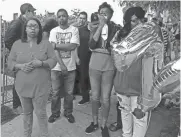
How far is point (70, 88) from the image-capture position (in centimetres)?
351

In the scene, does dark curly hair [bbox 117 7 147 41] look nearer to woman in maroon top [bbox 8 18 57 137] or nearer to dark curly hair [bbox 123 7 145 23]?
dark curly hair [bbox 123 7 145 23]

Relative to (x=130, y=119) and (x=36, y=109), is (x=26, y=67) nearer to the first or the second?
(x=36, y=109)

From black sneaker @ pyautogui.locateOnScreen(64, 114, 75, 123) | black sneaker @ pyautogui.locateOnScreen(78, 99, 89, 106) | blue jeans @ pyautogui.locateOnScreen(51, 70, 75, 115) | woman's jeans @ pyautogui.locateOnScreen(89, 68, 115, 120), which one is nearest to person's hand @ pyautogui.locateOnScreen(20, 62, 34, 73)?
woman's jeans @ pyautogui.locateOnScreen(89, 68, 115, 120)

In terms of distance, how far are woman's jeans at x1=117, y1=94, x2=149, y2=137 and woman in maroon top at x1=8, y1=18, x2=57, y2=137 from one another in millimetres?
811

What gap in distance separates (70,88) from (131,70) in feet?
4.47

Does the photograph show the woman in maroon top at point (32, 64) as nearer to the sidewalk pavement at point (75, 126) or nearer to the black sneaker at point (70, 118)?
the sidewalk pavement at point (75, 126)

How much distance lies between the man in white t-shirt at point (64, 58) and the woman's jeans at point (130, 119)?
1097 millimetres

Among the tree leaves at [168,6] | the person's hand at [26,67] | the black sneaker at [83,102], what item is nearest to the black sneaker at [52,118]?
the black sneaker at [83,102]

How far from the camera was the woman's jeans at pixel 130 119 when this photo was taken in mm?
2325

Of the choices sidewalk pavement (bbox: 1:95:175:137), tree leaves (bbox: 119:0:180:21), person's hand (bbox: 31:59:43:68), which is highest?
tree leaves (bbox: 119:0:180:21)

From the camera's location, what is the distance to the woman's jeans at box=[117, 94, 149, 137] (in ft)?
7.63

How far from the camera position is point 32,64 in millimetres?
2529

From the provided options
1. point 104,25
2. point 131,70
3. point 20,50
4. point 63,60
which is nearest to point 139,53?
point 131,70

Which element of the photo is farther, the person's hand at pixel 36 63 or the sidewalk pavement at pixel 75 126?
the sidewalk pavement at pixel 75 126
